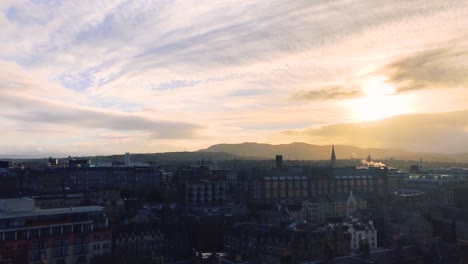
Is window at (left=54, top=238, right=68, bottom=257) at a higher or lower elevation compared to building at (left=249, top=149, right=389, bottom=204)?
lower

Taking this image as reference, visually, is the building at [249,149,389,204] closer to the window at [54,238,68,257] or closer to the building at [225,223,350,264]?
the building at [225,223,350,264]

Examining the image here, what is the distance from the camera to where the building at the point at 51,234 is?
47.4 m

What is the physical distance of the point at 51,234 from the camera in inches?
1945

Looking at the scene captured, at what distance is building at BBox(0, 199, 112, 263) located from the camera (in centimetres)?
4744

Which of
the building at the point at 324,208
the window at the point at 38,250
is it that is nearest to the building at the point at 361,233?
the building at the point at 324,208

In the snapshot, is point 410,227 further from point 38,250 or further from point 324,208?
point 38,250

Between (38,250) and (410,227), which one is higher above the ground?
(410,227)

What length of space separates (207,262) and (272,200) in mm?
55927

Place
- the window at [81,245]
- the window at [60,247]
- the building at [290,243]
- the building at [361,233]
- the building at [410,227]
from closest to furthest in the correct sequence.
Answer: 1. the building at [290,243]
2. the window at [60,247]
3. the window at [81,245]
4. the building at [410,227]
5. the building at [361,233]

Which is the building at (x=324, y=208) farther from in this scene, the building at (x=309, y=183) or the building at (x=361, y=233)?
the building at (x=309, y=183)

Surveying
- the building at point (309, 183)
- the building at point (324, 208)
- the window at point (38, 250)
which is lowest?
the window at point (38, 250)

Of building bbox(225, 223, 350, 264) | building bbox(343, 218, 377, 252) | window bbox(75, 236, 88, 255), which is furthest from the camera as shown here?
building bbox(343, 218, 377, 252)

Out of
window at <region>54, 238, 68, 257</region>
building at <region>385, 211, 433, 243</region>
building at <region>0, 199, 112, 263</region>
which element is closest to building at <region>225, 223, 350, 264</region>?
building at <region>385, 211, 433, 243</region>

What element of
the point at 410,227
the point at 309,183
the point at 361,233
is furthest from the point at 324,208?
the point at 309,183
